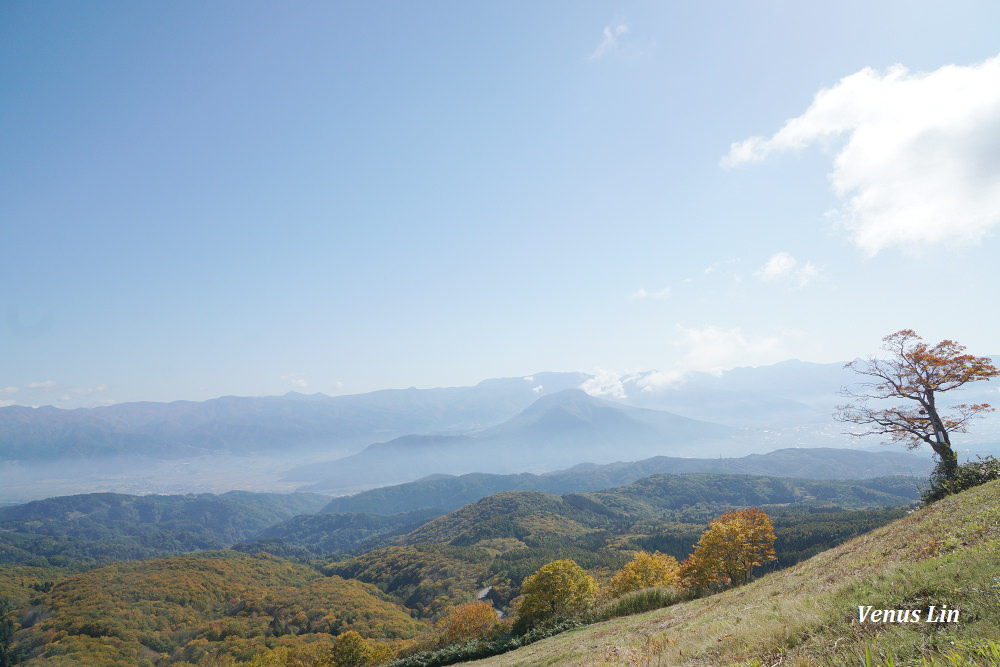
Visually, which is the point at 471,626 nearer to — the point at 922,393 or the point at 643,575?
the point at 643,575

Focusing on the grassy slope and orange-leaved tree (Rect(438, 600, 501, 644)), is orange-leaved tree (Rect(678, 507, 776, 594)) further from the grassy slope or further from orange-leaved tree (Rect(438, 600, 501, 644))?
the grassy slope

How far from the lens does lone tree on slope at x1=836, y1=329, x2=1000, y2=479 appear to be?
23.5 m

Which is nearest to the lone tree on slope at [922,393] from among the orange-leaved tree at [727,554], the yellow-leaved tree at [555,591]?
the orange-leaved tree at [727,554]

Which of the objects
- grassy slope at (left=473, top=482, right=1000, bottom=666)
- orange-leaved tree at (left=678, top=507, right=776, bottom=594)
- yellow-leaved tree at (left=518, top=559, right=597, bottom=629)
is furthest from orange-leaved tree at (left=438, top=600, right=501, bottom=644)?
grassy slope at (left=473, top=482, right=1000, bottom=666)

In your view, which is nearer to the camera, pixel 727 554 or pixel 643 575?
pixel 727 554

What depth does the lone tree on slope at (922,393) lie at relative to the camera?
2353 centimetres

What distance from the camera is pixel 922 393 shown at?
24.8 meters

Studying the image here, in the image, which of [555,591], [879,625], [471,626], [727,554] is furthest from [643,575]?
[879,625]

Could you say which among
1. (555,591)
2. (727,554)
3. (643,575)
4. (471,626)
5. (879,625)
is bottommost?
(471,626)

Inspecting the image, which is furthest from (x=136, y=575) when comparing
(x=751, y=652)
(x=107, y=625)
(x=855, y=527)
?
(x=855, y=527)

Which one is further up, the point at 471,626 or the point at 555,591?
the point at 555,591

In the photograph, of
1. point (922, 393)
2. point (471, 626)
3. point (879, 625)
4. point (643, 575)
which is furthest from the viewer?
point (643, 575)

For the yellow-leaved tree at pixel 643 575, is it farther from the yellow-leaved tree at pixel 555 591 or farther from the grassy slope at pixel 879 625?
the grassy slope at pixel 879 625

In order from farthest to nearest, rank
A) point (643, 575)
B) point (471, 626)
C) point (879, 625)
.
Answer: point (643, 575)
point (471, 626)
point (879, 625)
